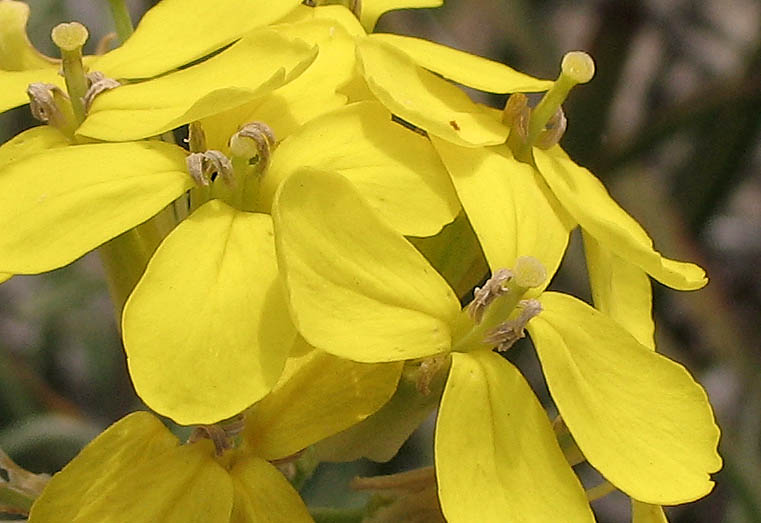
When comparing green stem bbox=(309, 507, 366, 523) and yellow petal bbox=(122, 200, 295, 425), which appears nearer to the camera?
yellow petal bbox=(122, 200, 295, 425)

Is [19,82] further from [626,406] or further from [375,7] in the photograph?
[626,406]

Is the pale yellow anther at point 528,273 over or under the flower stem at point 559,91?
under

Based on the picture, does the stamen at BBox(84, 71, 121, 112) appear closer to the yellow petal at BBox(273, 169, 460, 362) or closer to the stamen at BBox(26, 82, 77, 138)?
the stamen at BBox(26, 82, 77, 138)

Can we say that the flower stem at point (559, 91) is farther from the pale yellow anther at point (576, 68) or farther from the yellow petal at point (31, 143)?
the yellow petal at point (31, 143)

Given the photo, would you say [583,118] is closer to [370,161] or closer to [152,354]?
[370,161]

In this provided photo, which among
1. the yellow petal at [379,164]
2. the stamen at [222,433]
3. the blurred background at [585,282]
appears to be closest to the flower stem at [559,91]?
the yellow petal at [379,164]

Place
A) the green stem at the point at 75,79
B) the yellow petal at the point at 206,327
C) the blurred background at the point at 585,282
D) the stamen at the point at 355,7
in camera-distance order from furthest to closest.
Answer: the blurred background at the point at 585,282, the stamen at the point at 355,7, the green stem at the point at 75,79, the yellow petal at the point at 206,327

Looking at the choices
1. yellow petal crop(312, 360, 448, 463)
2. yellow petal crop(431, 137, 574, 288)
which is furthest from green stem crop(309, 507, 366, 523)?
yellow petal crop(431, 137, 574, 288)

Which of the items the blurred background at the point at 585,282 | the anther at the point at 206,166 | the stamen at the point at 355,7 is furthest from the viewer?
the blurred background at the point at 585,282
